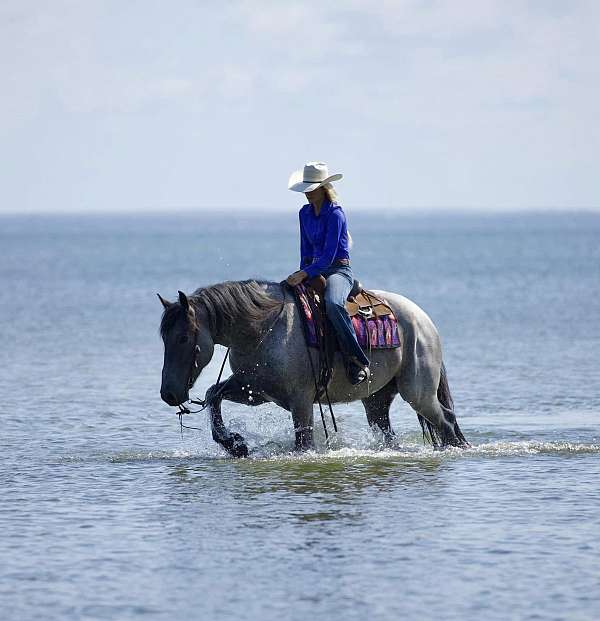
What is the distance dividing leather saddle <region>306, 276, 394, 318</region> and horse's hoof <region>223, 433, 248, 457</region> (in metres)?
1.43

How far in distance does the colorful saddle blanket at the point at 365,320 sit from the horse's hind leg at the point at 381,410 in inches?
28.6

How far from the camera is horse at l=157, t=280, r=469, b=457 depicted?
445 inches

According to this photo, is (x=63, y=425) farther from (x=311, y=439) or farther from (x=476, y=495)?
(x=476, y=495)

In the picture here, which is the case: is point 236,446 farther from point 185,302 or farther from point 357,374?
point 185,302

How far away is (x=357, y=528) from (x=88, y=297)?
37519mm

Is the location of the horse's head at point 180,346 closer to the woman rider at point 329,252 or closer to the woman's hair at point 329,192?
the woman rider at point 329,252

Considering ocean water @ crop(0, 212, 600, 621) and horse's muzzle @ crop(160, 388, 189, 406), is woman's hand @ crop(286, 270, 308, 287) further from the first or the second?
ocean water @ crop(0, 212, 600, 621)

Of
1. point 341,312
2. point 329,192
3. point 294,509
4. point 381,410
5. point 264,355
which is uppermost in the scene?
point 329,192

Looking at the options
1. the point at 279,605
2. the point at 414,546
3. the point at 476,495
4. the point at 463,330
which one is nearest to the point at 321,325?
the point at 476,495

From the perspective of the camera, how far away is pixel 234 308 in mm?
11398

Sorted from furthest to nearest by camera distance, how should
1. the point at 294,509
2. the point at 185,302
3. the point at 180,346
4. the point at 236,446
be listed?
the point at 236,446
the point at 180,346
the point at 185,302
the point at 294,509

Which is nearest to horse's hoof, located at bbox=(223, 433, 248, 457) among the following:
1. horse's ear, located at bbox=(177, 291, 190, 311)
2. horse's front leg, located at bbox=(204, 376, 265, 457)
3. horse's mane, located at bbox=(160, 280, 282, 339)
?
horse's front leg, located at bbox=(204, 376, 265, 457)

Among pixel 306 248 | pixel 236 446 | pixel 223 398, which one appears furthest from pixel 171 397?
pixel 306 248

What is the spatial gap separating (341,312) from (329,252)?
50 centimetres
